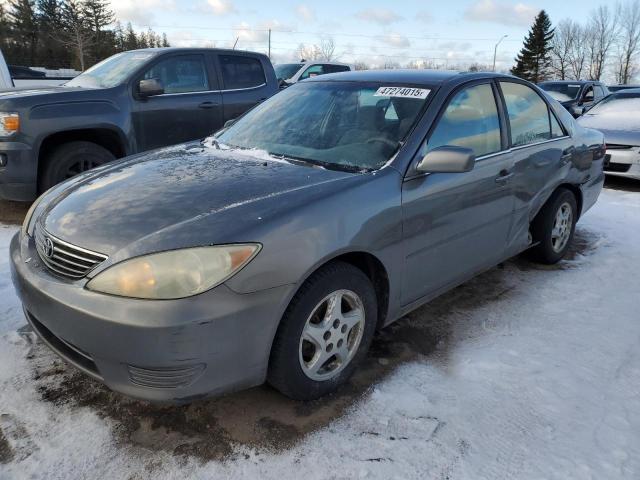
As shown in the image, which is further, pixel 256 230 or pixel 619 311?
pixel 619 311

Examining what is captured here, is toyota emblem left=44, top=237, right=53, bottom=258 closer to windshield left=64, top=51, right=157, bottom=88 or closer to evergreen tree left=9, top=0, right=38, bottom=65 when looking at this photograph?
windshield left=64, top=51, right=157, bottom=88

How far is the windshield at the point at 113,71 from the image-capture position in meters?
5.64

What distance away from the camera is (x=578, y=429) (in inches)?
92.3

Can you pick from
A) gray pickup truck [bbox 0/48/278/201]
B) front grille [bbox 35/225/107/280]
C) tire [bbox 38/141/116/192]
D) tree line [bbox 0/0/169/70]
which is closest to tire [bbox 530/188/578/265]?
front grille [bbox 35/225/107/280]

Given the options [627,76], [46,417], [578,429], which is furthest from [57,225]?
[627,76]

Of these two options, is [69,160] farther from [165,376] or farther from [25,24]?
[25,24]

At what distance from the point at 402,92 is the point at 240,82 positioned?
397 centimetres

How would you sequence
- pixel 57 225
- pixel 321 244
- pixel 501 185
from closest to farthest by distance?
pixel 321 244 < pixel 57 225 < pixel 501 185

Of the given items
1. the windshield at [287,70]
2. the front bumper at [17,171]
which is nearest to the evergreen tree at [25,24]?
the windshield at [287,70]

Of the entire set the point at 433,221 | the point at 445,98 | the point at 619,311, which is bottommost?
the point at 619,311

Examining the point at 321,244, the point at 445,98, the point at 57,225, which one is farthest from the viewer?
the point at 445,98

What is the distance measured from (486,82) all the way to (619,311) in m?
1.84

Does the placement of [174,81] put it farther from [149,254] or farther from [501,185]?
[149,254]

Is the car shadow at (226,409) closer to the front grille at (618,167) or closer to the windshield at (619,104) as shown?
the front grille at (618,167)
